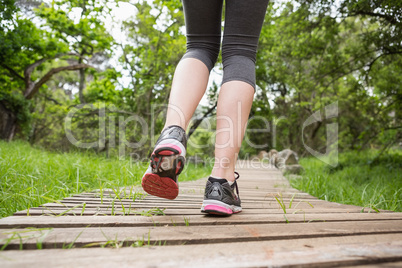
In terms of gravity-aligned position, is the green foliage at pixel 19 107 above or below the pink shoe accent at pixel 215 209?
above

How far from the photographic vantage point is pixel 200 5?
1.10m

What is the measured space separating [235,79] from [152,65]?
726cm

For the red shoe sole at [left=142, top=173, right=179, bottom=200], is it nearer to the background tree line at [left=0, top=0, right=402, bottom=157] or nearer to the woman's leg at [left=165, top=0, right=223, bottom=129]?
the woman's leg at [left=165, top=0, right=223, bottom=129]

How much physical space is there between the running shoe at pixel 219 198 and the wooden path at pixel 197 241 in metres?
0.04

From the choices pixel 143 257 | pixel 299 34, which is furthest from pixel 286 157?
pixel 143 257

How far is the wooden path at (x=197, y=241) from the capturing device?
1.63 ft

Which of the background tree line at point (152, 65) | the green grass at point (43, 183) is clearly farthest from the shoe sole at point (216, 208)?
the background tree line at point (152, 65)

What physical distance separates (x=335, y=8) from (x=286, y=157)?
431 cm

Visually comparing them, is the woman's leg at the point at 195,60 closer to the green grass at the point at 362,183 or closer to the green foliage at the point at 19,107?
the green grass at the point at 362,183

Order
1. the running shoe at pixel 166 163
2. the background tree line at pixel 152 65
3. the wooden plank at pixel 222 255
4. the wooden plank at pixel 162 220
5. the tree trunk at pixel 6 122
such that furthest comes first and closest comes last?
1. the tree trunk at pixel 6 122
2. the background tree line at pixel 152 65
3. the running shoe at pixel 166 163
4. the wooden plank at pixel 162 220
5. the wooden plank at pixel 222 255

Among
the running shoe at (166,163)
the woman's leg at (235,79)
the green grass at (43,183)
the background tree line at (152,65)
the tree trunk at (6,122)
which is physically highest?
the background tree line at (152,65)

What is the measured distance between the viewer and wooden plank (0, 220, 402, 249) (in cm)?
58

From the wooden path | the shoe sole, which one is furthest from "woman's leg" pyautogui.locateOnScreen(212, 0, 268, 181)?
the wooden path

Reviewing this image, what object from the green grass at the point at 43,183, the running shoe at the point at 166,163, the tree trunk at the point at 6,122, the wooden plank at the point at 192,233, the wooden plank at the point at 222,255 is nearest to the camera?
the wooden plank at the point at 222,255
